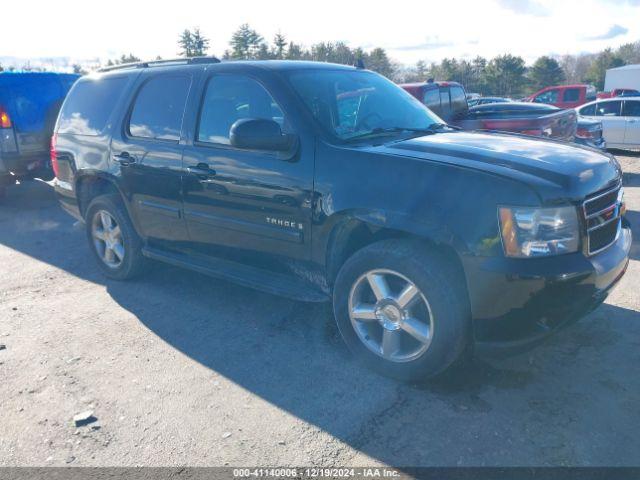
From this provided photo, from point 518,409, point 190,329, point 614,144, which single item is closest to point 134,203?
point 190,329

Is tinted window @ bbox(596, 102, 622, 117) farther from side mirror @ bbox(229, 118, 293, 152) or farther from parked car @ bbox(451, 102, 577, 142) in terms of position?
side mirror @ bbox(229, 118, 293, 152)

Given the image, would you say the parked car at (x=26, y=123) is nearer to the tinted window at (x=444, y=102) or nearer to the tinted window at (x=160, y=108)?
the tinted window at (x=160, y=108)

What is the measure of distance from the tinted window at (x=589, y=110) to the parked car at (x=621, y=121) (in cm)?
13

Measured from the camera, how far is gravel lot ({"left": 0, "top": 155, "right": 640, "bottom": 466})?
272cm

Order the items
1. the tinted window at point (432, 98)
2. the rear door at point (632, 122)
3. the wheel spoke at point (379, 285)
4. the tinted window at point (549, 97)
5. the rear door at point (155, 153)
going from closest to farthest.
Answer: the wheel spoke at point (379, 285) < the rear door at point (155, 153) < the tinted window at point (432, 98) < the rear door at point (632, 122) < the tinted window at point (549, 97)

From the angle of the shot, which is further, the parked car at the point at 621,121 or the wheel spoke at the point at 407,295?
the parked car at the point at 621,121

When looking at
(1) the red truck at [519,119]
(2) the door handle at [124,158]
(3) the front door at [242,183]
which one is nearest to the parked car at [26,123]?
(2) the door handle at [124,158]

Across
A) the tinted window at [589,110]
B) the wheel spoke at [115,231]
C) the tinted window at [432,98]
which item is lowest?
the wheel spoke at [115,231]

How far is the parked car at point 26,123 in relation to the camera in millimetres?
8516

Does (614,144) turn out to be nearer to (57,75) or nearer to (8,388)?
(57,75)

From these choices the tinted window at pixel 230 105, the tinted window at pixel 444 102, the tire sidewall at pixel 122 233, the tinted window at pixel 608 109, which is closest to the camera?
the tinted window at pixel 230 105

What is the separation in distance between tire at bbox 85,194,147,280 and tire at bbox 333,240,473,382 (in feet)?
7.76

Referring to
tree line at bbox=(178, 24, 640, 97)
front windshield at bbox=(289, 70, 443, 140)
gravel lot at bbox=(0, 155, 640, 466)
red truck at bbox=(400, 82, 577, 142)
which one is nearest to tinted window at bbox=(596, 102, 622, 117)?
red truck at bbox=(400, 82, 577, 142)

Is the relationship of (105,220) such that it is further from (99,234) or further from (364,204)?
(364,204)
